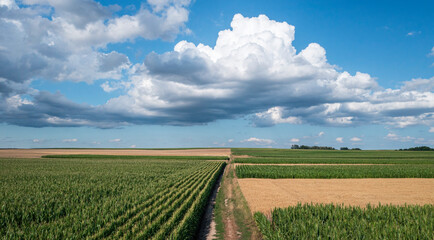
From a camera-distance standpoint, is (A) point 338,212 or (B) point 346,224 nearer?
(B) point 346,224

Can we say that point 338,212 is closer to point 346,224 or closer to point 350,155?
point 346,224

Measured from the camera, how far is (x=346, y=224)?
9281 mm

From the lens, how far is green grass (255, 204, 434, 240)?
790 cm

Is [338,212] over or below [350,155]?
over

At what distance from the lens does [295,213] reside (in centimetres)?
1095

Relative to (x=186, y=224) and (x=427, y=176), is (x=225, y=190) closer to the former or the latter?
(x=186, y=224)

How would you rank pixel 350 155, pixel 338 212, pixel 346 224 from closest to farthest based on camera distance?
pixel 346 224
pixel 338 212
pixel 350 155

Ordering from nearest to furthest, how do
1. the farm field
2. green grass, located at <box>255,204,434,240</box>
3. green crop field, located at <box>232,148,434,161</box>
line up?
green grass, located at <box>255,204,434,240</box>, the farm field, green crop field, located at <box>232,148,434,161</box>

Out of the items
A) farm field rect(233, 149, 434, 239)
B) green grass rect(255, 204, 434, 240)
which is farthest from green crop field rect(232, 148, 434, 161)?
green grass rect(255, 204, 434, 240)

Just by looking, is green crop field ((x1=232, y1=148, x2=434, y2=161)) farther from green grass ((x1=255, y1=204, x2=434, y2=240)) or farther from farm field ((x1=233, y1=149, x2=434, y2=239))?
green grass ((x1=255, y1=204, x2=434, y2=240))

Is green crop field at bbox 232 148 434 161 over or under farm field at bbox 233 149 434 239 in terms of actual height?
under

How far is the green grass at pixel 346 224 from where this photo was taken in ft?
25.9

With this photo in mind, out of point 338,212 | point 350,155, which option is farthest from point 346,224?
point 350,155

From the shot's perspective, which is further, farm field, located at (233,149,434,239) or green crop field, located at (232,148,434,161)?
green crop field, located at (232,148,434,161)
